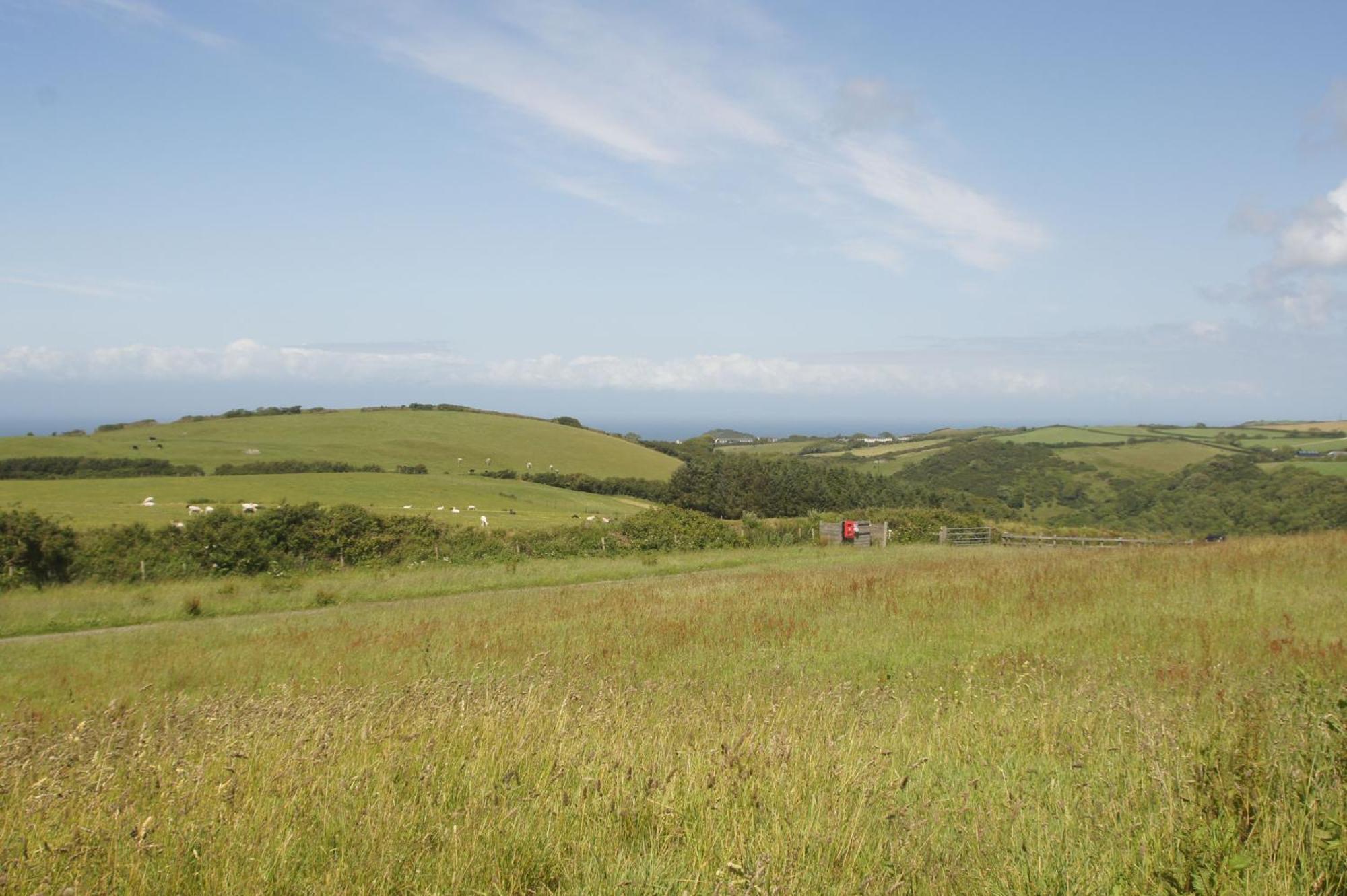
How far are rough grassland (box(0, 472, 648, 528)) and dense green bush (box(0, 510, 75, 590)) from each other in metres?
15.4

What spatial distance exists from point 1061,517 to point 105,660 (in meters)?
97.8

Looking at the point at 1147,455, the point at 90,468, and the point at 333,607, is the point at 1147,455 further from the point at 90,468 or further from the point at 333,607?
the point at 90,468

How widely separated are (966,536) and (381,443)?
73.8 m

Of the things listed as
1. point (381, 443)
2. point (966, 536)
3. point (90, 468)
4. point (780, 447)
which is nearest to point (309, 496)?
point (90, 468)

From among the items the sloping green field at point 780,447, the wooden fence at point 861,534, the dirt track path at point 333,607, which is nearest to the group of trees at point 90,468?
the dirt track path at point 333,607

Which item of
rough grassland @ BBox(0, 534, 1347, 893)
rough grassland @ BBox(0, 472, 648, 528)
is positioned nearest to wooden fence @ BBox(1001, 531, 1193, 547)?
rough grassland @ BBox(0, 472, 648, 528)

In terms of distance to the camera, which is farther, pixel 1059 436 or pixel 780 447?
pixel 780 447

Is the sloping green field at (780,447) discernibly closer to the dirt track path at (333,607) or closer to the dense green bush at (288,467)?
the dense green bush at (288,467)

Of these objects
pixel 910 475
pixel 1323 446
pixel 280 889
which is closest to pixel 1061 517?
pixel 910 475

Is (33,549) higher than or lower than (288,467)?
lower

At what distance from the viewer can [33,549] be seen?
89.0 feet

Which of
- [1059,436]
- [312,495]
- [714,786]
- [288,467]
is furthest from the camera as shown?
[1059,436]

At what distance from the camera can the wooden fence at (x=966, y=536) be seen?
136ft

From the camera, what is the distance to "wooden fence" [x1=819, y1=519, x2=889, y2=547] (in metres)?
38.4
